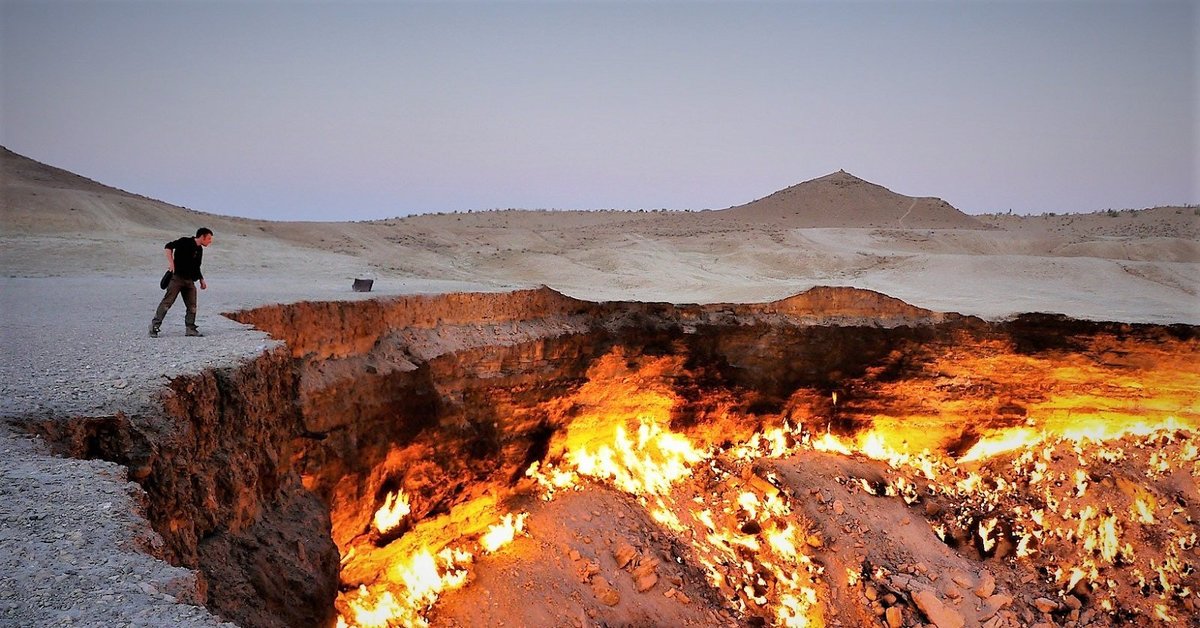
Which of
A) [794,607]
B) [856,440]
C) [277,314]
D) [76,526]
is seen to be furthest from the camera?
[856,440]

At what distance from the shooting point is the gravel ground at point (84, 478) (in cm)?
247

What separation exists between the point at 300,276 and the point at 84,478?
13000 mm

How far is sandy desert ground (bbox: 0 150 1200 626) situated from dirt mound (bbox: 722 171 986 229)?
1.00 ft

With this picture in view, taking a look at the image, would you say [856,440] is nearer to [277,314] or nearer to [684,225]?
[277,314]

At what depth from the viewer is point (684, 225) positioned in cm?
3694

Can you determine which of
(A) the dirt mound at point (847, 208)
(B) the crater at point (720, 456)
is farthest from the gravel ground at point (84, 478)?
(A) the dirt mound at point (847, 208)

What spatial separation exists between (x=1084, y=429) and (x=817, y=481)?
431cm

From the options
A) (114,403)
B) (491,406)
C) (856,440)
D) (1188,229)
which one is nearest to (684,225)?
(1188,229)

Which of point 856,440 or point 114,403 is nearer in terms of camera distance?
point 114,403

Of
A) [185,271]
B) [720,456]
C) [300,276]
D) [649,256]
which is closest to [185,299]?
[185,271]

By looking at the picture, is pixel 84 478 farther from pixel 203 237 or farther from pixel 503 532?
pixel 503 532

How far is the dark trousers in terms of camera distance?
21.1 feet

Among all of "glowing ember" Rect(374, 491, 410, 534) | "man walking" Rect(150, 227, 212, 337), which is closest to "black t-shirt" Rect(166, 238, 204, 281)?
"man walking" Rect(150, 227, 212, 337)

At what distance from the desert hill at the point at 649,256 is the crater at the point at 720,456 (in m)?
1.25
